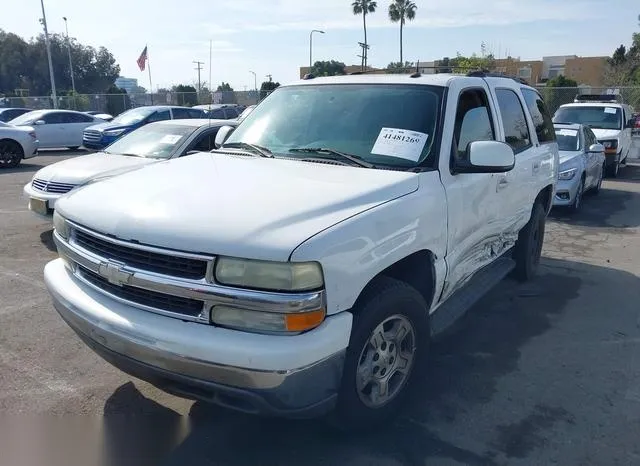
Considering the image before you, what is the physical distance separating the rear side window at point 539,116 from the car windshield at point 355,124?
84.7 inches

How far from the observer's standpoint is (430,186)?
11.4 ft

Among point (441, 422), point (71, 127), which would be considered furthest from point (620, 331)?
point (71, 127)

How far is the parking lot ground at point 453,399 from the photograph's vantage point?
10.5 feet

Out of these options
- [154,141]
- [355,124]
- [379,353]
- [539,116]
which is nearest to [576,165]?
[539,116]

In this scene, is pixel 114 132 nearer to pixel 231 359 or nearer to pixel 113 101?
pixel 231 359

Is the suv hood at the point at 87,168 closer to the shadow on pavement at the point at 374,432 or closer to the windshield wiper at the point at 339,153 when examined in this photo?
the windshield wiper at the point at 339,153

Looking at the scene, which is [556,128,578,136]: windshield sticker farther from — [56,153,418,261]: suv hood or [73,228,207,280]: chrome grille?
[73,228,207,280]: chrome grille

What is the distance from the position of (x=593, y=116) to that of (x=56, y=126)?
1645cm

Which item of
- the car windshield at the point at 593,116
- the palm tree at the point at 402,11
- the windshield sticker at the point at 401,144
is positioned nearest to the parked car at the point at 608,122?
the car windshield at the point at 593,116

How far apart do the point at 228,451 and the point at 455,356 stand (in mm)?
1979

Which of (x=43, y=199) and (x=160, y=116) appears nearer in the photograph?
(x=43, y=199)

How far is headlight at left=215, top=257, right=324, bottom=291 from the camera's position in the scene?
2.54 m

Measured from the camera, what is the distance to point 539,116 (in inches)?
231

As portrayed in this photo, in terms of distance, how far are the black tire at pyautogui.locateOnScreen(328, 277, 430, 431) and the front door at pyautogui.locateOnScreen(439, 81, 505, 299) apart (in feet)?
1.76
